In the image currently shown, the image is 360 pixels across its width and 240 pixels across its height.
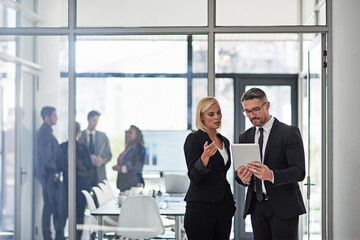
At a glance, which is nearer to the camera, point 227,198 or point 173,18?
point 227,198

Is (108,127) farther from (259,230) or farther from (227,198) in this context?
(259,230)

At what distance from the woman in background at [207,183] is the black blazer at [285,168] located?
0.24 m

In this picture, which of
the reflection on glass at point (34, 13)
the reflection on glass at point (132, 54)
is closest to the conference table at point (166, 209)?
the reflection on glass at point (132, 54)

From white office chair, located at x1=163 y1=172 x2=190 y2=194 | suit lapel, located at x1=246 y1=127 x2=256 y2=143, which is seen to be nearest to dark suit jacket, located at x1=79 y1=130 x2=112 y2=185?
white office chair, located at x1=163 y1=172 x2=190 y2=194

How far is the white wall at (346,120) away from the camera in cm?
431

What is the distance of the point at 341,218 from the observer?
183 inches

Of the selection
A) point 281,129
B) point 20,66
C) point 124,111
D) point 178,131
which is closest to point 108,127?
point 124,111

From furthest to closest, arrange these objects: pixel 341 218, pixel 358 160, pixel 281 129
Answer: pixel 341 218 → pixel 358 160 → pixel 281 129

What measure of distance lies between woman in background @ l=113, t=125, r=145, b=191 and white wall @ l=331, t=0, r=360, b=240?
1817mm

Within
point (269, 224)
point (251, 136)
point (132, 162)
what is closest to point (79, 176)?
point (132, 162)

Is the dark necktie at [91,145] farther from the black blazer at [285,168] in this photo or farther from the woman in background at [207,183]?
the black blazer at [285,168]

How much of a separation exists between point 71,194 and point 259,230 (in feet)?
7.04

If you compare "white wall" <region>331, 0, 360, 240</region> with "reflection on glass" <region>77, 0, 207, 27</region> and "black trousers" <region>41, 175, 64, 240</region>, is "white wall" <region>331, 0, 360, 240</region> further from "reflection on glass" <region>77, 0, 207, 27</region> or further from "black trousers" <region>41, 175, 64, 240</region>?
"black trousers" <region>41, 175, 64, 240</region>

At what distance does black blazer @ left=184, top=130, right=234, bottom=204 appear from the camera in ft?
12.2
